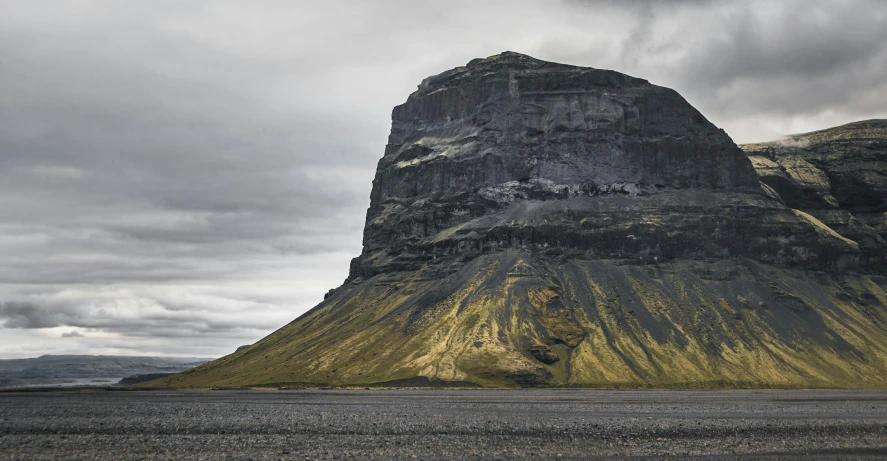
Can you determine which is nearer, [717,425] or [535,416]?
[717,425]

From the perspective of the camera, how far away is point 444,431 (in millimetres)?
87562

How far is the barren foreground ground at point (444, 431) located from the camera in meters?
73.6

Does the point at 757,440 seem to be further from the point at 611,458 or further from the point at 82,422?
the point at 82,422

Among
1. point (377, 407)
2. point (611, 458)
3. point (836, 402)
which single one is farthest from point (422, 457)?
point (836, 402)

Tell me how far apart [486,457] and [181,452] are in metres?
30.5

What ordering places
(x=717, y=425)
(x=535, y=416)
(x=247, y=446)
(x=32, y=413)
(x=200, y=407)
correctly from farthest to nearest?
(x=200, y=407)
(x=32, y=413)
(x=535, y=416)
(x=717, y=425)
(x=247, y=446)

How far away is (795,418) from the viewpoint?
10712 centimetres

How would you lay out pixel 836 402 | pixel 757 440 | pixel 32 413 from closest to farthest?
pixel 757 440, pixel 32 413, pixel 836 402

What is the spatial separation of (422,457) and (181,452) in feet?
80.4

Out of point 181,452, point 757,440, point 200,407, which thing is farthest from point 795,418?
point 200,407

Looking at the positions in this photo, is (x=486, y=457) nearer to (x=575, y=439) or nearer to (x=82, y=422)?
(x=575, y=439)

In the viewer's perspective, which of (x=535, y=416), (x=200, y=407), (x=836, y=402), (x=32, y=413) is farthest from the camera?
(x=836, y=402)

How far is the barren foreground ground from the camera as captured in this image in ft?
241

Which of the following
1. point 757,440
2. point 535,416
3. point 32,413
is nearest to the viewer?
point 757,440
